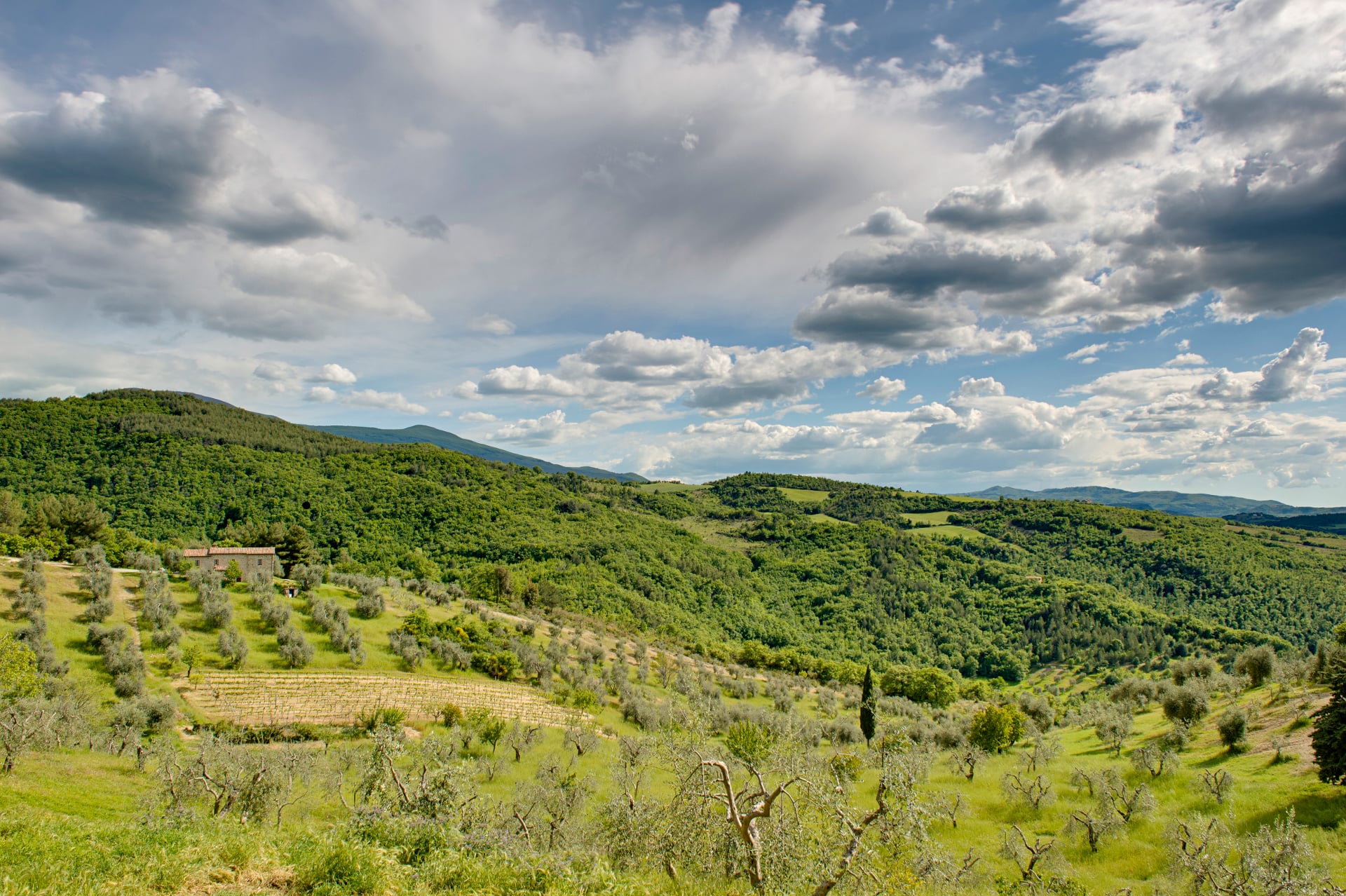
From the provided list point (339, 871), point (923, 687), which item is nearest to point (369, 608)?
point (339, 871)

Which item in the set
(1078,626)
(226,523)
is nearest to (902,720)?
(1078,626)

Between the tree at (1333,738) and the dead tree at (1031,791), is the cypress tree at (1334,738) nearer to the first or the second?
the tree at (1333,738)

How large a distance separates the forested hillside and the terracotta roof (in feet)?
70.3

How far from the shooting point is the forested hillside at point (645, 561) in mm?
121188

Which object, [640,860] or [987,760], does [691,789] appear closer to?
[640,860]

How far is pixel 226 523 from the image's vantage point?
12412 centimetres

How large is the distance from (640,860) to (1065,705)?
10610 cm

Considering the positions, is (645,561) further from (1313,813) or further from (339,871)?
(339,871)

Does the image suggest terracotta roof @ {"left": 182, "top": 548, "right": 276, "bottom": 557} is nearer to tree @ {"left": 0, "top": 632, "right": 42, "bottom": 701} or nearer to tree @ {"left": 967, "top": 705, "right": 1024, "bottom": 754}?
tree @ {"left": 0, "top": 632, "right": 42, "bottom": 701}

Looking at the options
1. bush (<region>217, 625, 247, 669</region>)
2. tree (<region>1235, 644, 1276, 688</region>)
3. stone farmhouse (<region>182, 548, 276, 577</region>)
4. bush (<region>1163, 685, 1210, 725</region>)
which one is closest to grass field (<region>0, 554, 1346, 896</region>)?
bush (<region>217, 625, 247, 669</region>)

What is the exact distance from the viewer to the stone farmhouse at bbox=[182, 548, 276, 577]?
73312 mm

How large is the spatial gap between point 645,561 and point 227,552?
328ft

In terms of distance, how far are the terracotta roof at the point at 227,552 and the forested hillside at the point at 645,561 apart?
2144cm

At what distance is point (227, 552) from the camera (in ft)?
246
